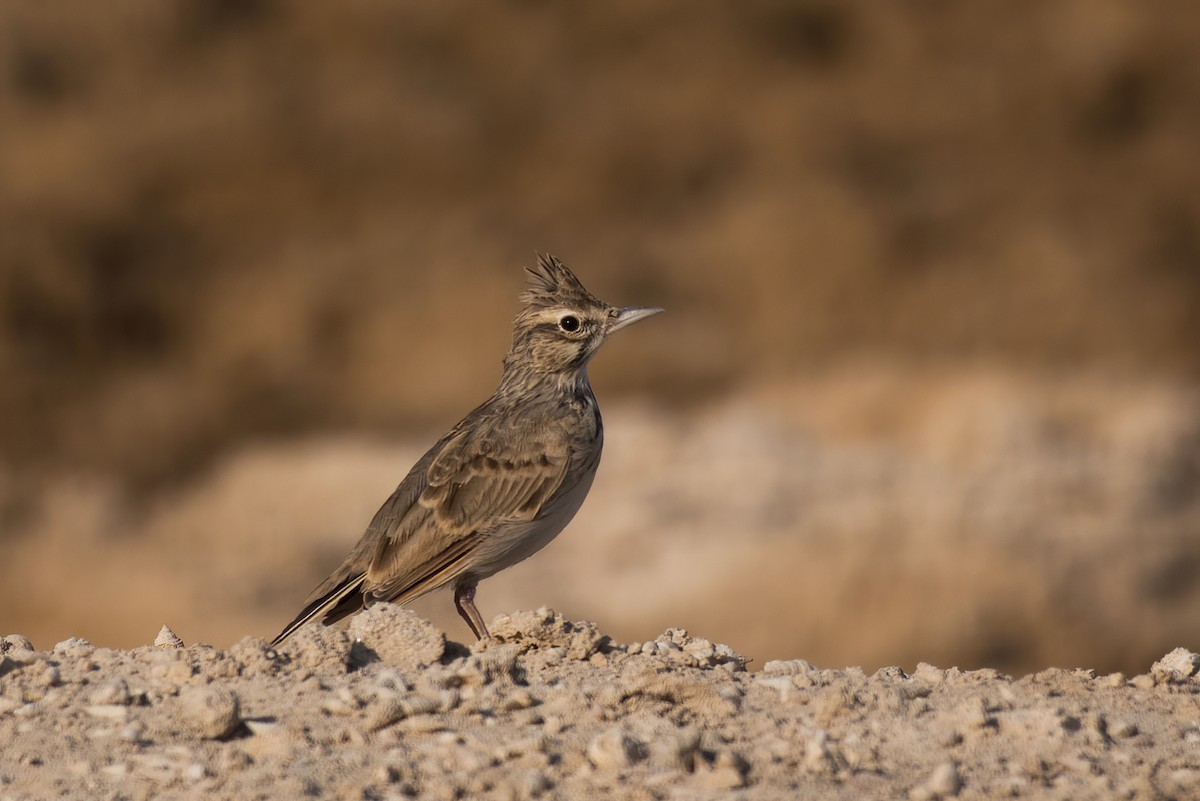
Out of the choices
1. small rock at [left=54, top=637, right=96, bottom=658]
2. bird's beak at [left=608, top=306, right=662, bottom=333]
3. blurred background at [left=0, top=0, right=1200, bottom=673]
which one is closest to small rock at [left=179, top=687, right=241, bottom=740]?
small rock at [left=54, top=637, right=96, bottom=658]

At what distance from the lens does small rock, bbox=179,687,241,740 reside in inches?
186

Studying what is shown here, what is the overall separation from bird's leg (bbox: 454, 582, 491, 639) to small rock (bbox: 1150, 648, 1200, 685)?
2393mm

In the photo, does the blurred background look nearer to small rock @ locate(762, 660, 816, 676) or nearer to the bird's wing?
the bird's wing

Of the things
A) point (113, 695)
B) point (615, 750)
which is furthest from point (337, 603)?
point (615, 750)

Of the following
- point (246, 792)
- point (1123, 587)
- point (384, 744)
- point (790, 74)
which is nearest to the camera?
point (246, 792)

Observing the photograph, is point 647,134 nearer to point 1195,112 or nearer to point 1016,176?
point 1016,176

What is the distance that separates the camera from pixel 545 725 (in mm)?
4855

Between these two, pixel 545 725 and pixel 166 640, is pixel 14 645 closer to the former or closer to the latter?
pixel 166 640

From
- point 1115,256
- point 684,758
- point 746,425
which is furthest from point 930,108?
point 684,758

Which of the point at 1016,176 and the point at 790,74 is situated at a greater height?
the point at 790,74

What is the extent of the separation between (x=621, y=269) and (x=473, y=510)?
13.7 meters

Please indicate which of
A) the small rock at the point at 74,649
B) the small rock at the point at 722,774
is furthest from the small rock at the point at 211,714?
the small rock at the point at 722,774

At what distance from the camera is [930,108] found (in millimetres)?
20000

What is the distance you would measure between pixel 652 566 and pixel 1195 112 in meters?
8.45
